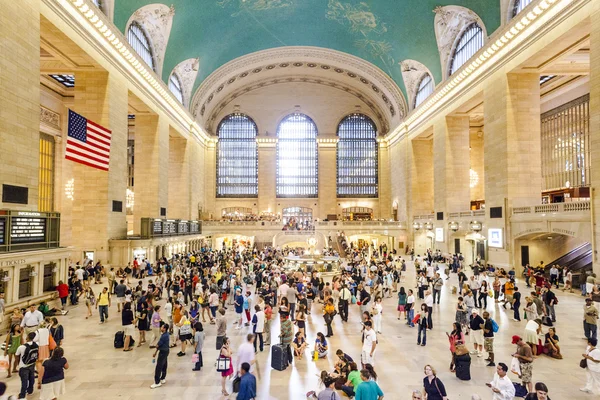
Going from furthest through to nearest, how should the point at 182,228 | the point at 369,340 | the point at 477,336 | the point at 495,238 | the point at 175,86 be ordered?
1. the point at 175,86
2. the point at 182,228
3. the point at 495,238
4. the point at 477,336
5. the point at 369,340

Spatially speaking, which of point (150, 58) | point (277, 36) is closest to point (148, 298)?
point (150, 58)

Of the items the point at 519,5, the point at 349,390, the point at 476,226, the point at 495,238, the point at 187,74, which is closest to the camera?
the point at 349,390

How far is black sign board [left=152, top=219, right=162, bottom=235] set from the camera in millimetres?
21077

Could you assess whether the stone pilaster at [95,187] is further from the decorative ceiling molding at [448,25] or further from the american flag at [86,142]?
the decorative ceiling molding at [448,25]

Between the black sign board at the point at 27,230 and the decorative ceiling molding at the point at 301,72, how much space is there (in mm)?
24162

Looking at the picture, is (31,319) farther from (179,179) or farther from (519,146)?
(179,179)

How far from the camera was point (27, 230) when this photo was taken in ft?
37.0

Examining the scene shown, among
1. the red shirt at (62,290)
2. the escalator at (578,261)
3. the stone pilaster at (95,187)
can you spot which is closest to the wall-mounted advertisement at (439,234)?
the escalator at (578,261)

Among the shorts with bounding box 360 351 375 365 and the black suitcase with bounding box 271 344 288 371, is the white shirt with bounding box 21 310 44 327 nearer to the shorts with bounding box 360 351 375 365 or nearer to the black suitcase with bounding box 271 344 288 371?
the black suitcase with bounding box 271 344 288 371

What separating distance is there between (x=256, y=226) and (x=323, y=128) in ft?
49.2

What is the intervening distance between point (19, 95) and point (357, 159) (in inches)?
1377

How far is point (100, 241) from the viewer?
1844 cm

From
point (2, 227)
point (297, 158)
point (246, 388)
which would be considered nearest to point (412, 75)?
point (297, 158)

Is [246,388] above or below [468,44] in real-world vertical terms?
below
